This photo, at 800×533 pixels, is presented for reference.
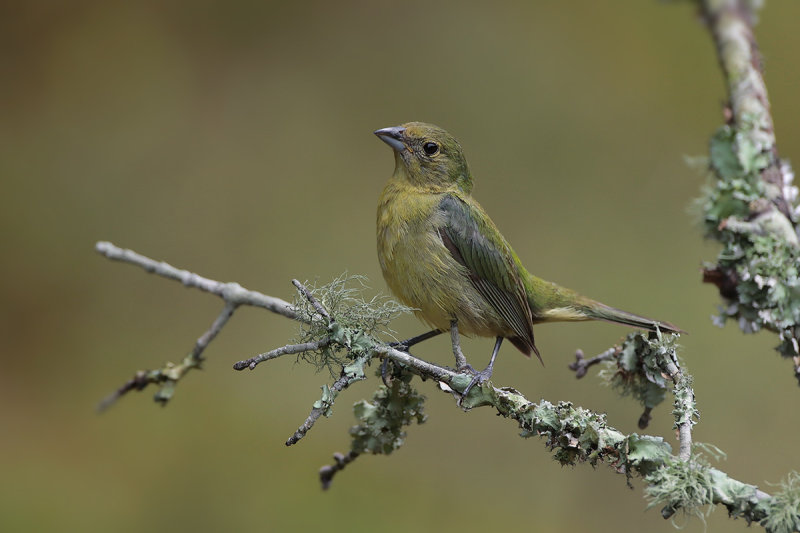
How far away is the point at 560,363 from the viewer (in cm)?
347

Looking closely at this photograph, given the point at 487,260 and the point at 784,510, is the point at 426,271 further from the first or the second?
the point at 784,510

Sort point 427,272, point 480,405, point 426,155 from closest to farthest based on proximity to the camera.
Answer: point 480,405 < point 427,272 < point 426,155

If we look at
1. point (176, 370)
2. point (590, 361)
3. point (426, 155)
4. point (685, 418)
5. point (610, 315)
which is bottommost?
point (176, 370)

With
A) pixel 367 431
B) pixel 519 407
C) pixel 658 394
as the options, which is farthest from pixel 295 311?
pixel 658 394

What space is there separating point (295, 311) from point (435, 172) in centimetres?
110

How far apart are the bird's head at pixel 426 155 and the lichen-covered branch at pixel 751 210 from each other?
127 cm

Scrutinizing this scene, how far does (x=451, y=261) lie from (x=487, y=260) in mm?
153

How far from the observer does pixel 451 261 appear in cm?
242

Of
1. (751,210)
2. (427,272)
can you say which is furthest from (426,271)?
(751,210)

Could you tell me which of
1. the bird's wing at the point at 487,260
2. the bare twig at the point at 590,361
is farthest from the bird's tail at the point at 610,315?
the bare twig at the point at 590,361

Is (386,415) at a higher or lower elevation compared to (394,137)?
lower

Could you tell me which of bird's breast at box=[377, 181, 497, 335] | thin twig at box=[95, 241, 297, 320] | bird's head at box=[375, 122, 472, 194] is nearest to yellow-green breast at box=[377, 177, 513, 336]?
bird's breast at box=[377, 181, 497, 335]

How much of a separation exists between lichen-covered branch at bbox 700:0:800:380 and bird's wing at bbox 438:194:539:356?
102 centimetres

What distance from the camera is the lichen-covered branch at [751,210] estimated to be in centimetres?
134
